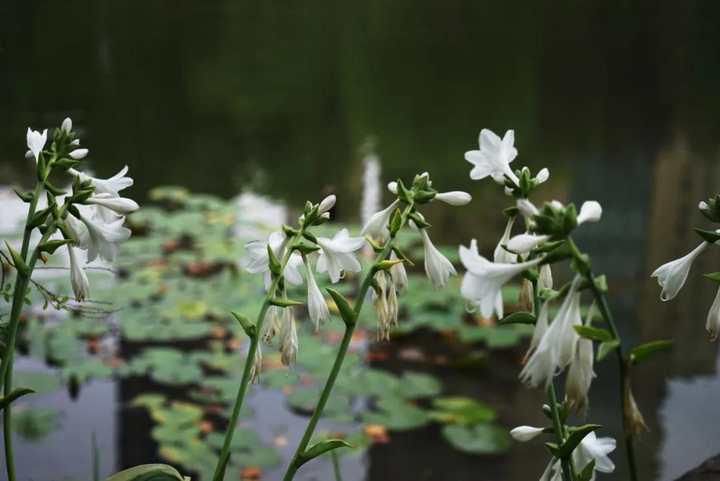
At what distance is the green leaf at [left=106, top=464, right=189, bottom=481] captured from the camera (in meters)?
0.89

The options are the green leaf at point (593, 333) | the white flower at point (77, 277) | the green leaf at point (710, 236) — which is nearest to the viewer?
the green leaf at point (593, 333)

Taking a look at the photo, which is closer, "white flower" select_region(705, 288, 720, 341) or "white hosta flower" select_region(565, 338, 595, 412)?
"white hosta flower" select_region(565, 338, 595, 412)

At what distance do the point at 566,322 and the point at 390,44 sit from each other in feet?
30.6

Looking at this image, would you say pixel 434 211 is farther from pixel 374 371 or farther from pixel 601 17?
pixel 601 17

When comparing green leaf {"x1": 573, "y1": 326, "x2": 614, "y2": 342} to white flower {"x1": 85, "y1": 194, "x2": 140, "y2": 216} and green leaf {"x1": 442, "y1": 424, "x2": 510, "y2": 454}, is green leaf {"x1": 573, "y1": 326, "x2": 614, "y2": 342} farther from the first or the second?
green leaf {"x1": 442, "y1": 424, "x2": 510, "y2": 454}

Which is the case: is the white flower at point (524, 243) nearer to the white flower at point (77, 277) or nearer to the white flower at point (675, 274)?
the white flower at point (675, 274)

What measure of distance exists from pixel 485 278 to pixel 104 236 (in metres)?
0.39

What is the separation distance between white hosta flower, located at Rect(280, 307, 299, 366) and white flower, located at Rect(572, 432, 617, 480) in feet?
0.98

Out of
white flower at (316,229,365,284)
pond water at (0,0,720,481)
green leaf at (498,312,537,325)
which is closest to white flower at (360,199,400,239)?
white flower at (316,229,365,284)

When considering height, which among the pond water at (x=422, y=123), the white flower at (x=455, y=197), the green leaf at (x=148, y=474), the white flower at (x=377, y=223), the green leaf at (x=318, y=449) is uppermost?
the pond water at (x=422, y=123)

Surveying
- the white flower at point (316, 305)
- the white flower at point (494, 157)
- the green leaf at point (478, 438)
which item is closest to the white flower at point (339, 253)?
the white flower at point (316, 305)

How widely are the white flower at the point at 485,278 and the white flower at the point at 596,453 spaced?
0.84 feet

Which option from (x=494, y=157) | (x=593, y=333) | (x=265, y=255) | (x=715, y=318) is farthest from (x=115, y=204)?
(x=715, y=318)

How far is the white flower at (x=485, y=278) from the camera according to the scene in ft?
2.16
